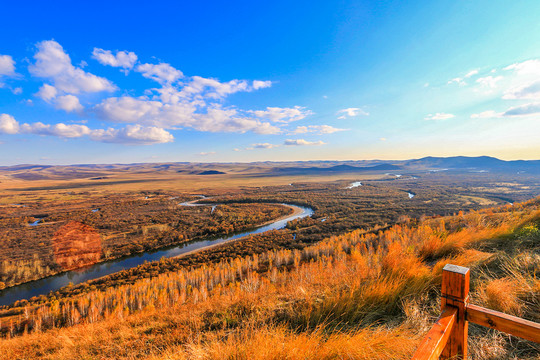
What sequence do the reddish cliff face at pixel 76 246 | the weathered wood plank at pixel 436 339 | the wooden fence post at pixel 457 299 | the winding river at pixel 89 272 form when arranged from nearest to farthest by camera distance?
1. the weathered wood plank at pixel 436 339
2. the wooden fence post at pixel 457 299
3. the winding river at pixel 89 272
4. the reddish cliff face at pixel 76 246

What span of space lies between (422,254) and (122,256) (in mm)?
40625

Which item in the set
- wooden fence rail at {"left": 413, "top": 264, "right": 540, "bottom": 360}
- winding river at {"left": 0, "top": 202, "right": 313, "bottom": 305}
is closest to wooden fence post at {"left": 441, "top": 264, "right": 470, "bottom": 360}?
wooden fence rail at {"left": 413, "top": 264, "right": 540, "bottom": 360}

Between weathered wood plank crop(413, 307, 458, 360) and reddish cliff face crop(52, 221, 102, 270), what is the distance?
41237mm

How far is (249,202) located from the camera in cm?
8412

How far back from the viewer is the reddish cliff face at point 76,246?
31.4 m

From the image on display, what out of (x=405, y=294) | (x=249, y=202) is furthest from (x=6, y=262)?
(x=249, y=202)

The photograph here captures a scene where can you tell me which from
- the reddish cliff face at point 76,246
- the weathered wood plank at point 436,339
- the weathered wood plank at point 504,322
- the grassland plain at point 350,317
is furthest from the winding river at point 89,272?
the weathered wood plank at point 504,322

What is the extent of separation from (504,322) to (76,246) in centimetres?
5117

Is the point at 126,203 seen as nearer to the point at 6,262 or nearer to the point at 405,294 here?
the point at 6,262

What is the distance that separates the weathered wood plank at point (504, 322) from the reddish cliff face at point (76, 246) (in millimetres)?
41504

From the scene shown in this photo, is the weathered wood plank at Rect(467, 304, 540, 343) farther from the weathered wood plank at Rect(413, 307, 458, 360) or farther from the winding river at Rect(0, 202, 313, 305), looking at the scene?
the winding river at Rect(0, 202, 313, 305)

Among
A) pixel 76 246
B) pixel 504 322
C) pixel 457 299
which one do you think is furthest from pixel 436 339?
pixel 76 246

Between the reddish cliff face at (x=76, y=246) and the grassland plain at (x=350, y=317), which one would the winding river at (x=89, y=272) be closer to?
the reddish cliff face at (x=76, y=246)

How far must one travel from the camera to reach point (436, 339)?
1541 mm
